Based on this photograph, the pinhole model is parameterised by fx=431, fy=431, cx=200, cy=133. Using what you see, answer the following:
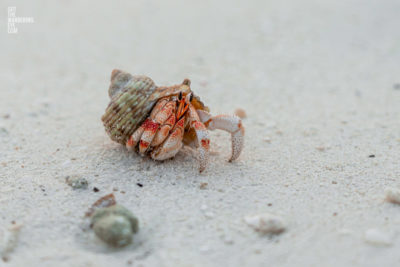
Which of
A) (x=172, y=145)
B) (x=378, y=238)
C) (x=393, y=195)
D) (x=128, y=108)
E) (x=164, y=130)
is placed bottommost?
(x=378, y=238)

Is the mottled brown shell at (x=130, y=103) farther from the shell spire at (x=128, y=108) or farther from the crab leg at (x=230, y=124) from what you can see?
the crab leg at (x=230, y=124)

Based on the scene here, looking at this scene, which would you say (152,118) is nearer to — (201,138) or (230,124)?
(201,138)

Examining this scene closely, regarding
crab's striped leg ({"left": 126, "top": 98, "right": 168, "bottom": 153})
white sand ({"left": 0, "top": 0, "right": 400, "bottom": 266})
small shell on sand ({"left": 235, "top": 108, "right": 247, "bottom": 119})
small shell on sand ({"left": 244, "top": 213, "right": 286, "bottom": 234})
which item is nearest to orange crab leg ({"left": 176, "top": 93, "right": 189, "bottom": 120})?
A: crab's striped leg ({"left": 126, "top": 98, "right": 168, "bottom": 153})

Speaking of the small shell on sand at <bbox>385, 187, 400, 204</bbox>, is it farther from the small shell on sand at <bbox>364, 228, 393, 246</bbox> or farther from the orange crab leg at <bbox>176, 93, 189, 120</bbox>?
the orange crab leg at <bbox>176, 93, 189, 120</bbox>

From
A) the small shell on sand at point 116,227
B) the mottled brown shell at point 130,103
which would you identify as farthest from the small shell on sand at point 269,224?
the mottled brown shell at point 130,103

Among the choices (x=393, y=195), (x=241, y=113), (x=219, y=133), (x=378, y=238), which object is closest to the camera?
(x=378, y=238)

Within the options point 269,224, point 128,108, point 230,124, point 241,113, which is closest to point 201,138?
point 230,124

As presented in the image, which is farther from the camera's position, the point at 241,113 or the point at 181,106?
the point at 241,113

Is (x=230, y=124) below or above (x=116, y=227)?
above
